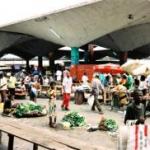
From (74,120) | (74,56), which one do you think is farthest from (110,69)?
(74,120)

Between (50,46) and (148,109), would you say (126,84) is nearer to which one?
(148,109)

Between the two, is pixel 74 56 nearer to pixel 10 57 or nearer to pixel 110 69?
pixel 110 69

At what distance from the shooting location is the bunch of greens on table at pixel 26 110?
15.1m

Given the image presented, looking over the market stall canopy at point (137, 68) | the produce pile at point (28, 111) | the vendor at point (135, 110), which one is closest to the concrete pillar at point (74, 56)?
the market stall canopy at point (137, 68)

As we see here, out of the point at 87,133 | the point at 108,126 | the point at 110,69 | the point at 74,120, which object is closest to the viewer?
the point at 87,133

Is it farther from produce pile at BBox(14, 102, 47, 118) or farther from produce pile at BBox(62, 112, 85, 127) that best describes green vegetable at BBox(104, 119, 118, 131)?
produce pile at BBox(14, 102, 47, 118)

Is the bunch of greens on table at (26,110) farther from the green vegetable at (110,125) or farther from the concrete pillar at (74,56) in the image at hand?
the concrete pillar at (74,56)

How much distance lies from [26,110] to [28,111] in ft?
0.25

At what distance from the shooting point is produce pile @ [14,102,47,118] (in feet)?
49.6

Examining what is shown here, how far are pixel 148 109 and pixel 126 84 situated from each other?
4.37 m

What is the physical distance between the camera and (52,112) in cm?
1355

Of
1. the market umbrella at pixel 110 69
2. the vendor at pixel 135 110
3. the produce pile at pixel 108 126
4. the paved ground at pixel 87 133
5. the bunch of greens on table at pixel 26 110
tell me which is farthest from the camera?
the market umbrella at pixel 110 69

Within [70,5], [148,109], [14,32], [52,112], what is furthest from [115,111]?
[14,32]

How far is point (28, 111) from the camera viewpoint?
49.8 feet
